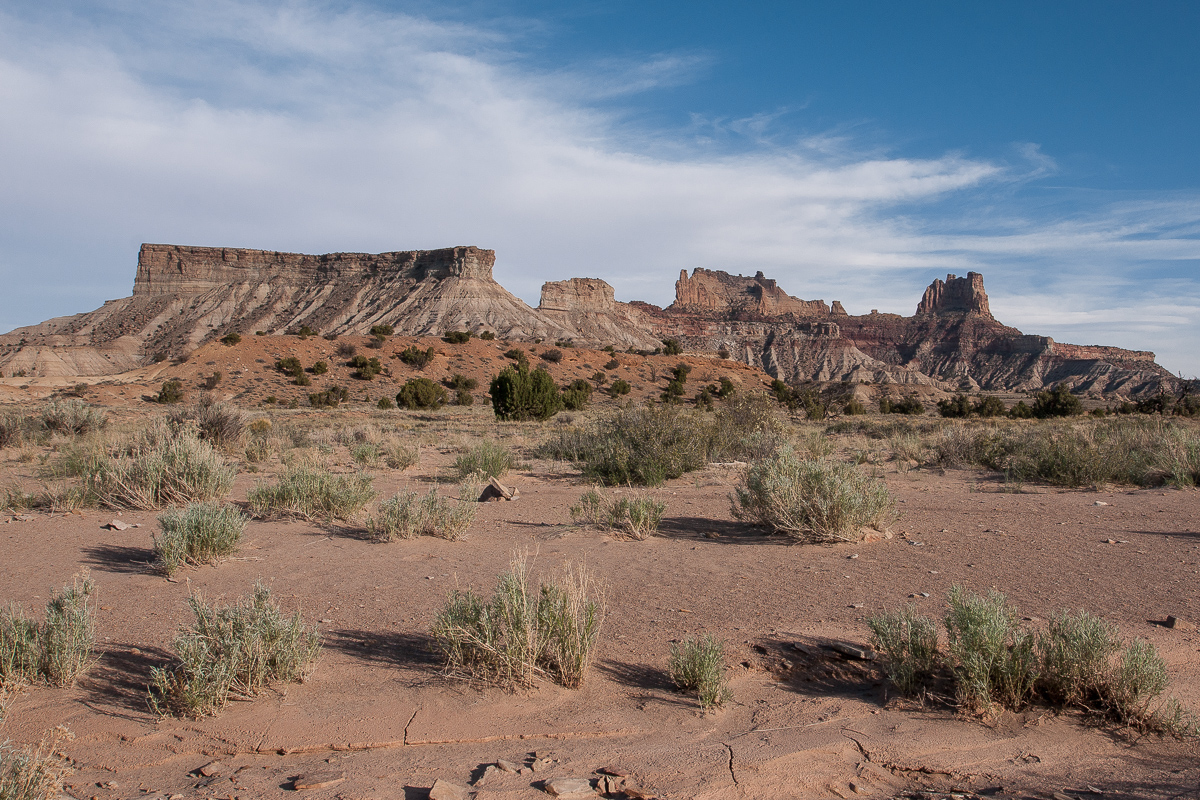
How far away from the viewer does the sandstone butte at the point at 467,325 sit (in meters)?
77.8

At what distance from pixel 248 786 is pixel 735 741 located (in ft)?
7.30

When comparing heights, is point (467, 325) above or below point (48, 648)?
above

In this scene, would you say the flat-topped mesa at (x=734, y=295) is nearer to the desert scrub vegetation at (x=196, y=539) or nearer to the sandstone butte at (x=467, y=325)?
the sandstone butte at (x=467, y=325)

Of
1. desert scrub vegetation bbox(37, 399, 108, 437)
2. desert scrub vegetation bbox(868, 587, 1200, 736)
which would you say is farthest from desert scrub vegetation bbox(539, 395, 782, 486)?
desert scrub vegetation bbox(37, 399, 108, 437)

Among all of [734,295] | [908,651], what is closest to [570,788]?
[908,651]

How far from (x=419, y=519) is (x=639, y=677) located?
4079 millimetres

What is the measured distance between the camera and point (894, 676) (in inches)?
153

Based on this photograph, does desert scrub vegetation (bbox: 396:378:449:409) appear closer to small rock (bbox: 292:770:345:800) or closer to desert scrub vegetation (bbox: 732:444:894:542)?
desert scrub vegetation (bbox: 732:444:894:542)

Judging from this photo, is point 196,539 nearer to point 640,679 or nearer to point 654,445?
point 640,679

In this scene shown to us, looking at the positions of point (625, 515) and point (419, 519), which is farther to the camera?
point (625, 515)

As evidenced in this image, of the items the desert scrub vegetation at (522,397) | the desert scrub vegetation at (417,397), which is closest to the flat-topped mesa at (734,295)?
the desert scrub vegetation at (417,397)

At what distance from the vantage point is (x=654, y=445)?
12.2 metres

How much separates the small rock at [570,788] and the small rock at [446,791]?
36 cm

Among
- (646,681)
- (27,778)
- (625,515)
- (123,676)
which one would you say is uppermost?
(625,515)
